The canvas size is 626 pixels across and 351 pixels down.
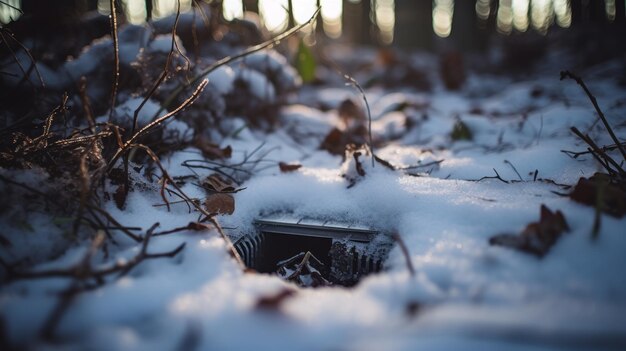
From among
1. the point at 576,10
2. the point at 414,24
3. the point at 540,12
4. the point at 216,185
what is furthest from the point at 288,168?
the point at 540,12

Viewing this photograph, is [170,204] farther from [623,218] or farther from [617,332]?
[623,218]

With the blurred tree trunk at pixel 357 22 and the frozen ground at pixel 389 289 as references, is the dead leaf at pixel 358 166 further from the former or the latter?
the blurred tree trunk at pixel 357 22

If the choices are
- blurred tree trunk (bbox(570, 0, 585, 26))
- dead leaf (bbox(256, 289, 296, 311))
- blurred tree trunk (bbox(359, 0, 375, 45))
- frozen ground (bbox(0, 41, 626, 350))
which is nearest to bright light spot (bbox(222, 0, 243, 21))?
frozen ground (bbox(0, 41, 626, 350))

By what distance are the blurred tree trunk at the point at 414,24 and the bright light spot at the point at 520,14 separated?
678 centimetres

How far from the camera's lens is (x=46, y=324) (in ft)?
1.96

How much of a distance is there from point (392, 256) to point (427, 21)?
10419 mm

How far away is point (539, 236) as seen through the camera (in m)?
0.77

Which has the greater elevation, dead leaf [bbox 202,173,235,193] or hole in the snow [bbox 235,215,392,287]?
dead leaf [bbox 202,173,235,193]

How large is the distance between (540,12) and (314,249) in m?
17.3

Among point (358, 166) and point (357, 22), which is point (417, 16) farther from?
point (358, 166)

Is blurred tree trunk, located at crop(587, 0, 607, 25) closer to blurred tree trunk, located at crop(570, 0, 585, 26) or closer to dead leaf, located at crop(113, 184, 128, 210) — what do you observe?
blurred tree trunk, located at crop(570, 0, 585, 26)

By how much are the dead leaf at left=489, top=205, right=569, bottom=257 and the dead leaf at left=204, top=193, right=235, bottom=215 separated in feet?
2.78

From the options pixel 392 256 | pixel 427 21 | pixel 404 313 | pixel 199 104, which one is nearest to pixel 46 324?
pixel 404 313

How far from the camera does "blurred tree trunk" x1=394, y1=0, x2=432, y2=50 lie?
9.30 meters
